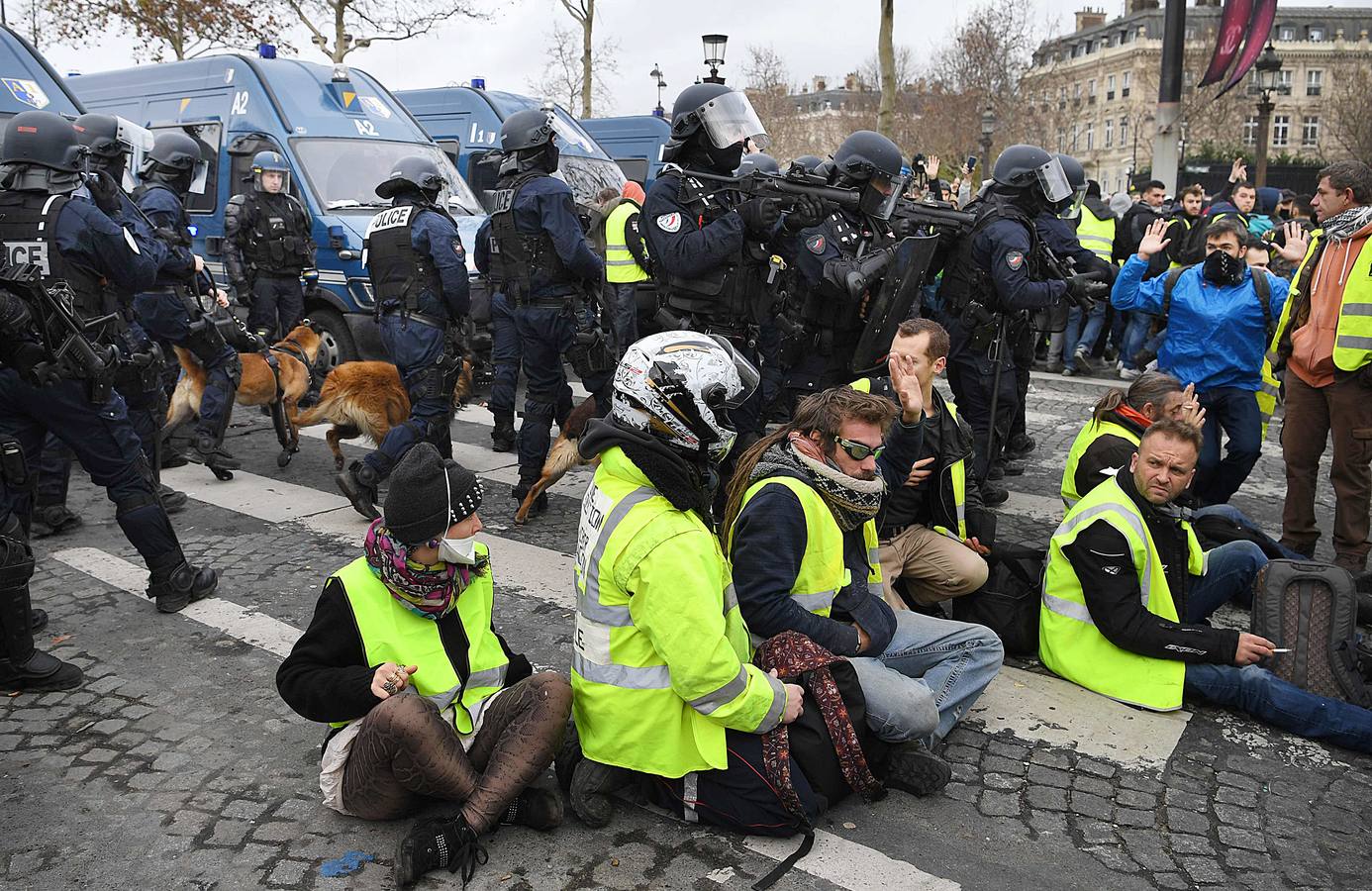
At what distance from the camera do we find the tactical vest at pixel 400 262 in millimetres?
6598

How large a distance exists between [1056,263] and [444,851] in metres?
5.28

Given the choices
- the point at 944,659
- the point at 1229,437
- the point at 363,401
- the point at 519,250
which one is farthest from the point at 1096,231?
the point at 944,659

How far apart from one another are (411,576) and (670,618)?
0.77m

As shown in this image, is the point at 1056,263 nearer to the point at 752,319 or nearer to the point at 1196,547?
the point at 752,319

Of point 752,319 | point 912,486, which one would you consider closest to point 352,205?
point 752,319

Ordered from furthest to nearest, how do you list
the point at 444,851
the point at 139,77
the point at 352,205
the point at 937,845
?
1. the point at 139,77
2. the point at 352,205
3. the point at 937,845
4. the point at 444,851

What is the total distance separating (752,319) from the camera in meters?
6.20

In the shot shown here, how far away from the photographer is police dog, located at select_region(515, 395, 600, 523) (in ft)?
20.7

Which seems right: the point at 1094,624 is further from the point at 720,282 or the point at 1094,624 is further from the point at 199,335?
the point at 199,335

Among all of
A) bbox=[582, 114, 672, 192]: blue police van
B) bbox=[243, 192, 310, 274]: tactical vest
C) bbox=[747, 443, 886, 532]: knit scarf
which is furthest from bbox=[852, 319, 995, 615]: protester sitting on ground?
bbox=[582, 114, 672, 192]: blue police van

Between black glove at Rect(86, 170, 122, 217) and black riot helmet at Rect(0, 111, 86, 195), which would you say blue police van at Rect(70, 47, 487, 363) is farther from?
black riot helmet at Rect(0, 111, 86, 195)

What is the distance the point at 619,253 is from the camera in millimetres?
8562

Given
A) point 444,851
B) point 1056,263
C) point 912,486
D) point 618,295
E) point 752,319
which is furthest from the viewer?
point 618,295

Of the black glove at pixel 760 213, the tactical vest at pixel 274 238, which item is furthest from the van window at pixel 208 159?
the black glove at pixel 760 213
